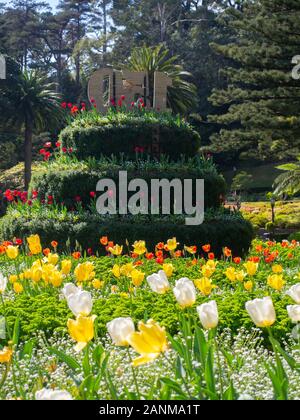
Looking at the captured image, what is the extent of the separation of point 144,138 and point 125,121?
42 cm

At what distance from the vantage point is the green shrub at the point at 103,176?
941 centimetres

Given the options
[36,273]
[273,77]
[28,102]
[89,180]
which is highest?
[273,77]

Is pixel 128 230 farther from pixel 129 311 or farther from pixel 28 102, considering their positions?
pixel 28 102

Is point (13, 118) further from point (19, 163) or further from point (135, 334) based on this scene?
point (135, 334)

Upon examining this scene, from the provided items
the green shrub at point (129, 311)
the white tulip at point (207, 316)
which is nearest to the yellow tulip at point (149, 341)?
the white tulip at point (207, 316)

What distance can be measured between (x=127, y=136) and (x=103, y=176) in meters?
1.10

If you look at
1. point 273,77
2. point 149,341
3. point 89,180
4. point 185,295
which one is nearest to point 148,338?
point 149,341

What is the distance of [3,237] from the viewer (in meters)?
9.66

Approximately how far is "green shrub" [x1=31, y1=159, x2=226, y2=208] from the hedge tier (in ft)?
1.52

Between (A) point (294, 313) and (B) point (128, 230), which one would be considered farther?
(B) point (128, 230)

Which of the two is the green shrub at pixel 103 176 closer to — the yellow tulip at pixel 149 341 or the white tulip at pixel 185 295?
the white tulip at pixel 185 295
